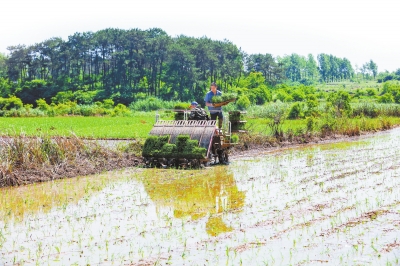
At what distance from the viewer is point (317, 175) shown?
12969mm

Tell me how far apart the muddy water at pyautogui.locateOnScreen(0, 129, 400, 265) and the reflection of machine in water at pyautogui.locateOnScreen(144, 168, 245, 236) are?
0.07 feet

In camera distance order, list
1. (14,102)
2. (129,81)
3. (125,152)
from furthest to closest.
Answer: (129,81)
(14,102)
(125,152)

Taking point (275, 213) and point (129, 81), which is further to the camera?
point (129, 81)

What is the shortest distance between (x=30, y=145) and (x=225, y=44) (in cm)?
7473

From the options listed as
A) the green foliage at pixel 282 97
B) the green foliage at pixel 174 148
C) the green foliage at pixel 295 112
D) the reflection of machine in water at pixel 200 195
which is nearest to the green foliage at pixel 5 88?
the green foliage at pixel 282 97

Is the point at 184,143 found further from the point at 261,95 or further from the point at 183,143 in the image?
the point at 261,95

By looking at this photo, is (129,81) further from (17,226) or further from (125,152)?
(17,226)

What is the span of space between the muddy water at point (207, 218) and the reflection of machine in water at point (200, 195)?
0.07ft

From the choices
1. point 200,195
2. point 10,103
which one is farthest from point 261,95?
point 200,195

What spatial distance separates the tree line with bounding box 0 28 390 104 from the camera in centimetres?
7750

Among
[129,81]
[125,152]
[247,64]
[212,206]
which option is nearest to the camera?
[212,206]

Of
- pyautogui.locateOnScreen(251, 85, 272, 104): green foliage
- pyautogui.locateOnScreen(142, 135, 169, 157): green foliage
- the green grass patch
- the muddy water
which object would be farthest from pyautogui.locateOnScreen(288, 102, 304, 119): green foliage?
pyautogui.locateOnScreen(251, 85, 272, 104): green foliage

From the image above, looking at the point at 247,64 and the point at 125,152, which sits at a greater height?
the point at 247,64

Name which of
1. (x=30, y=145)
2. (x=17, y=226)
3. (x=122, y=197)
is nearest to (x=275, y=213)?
(x=122, y=197)
